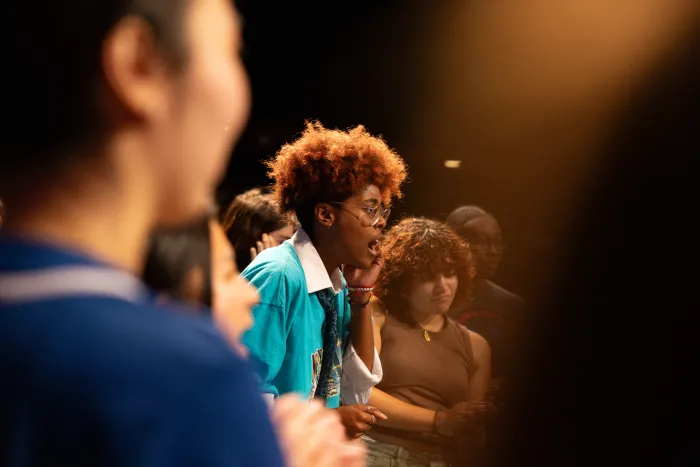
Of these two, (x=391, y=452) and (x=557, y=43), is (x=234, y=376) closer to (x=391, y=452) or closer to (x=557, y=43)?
(x=391, y=452)

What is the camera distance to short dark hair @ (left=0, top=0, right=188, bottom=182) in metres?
0.43

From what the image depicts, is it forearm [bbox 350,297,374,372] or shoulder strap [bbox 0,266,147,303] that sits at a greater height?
shoulder strap [bbox 0,266,147,303]

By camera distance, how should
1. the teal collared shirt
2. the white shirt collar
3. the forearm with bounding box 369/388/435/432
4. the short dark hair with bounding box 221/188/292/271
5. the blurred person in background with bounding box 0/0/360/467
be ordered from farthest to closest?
the short dark hair with bounding box 221/188/292/271
the forearm with bounding box 369/388/435/432
the white shirt collar
the teal collared shirt
the blurred person in background with bounding box 0/0/360/467

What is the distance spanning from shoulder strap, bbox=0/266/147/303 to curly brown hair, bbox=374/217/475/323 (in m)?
2.23

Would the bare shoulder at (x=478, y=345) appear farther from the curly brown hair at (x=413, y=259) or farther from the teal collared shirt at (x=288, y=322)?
the teal collared shirt at (x=288, y=322)

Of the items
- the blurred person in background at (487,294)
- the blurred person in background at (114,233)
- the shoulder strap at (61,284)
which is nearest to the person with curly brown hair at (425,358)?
the blurred person in background at (487,294)

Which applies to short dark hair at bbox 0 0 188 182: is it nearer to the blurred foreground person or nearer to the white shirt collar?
the blurred foreground person

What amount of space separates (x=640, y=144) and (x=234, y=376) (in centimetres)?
354

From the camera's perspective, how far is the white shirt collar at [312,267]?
193cm

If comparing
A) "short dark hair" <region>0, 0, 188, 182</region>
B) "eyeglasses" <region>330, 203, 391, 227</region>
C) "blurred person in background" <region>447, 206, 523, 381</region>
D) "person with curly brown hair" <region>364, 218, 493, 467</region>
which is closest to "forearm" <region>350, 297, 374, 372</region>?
"eyeglasses" <region>330, 203, 391, 227</region>

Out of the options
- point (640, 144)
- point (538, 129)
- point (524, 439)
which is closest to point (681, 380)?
point (524, 439)

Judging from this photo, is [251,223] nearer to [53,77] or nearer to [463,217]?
[463,217]

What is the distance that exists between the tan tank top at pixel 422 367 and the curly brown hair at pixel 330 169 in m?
0.59

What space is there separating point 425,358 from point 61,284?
2236 millimetres
